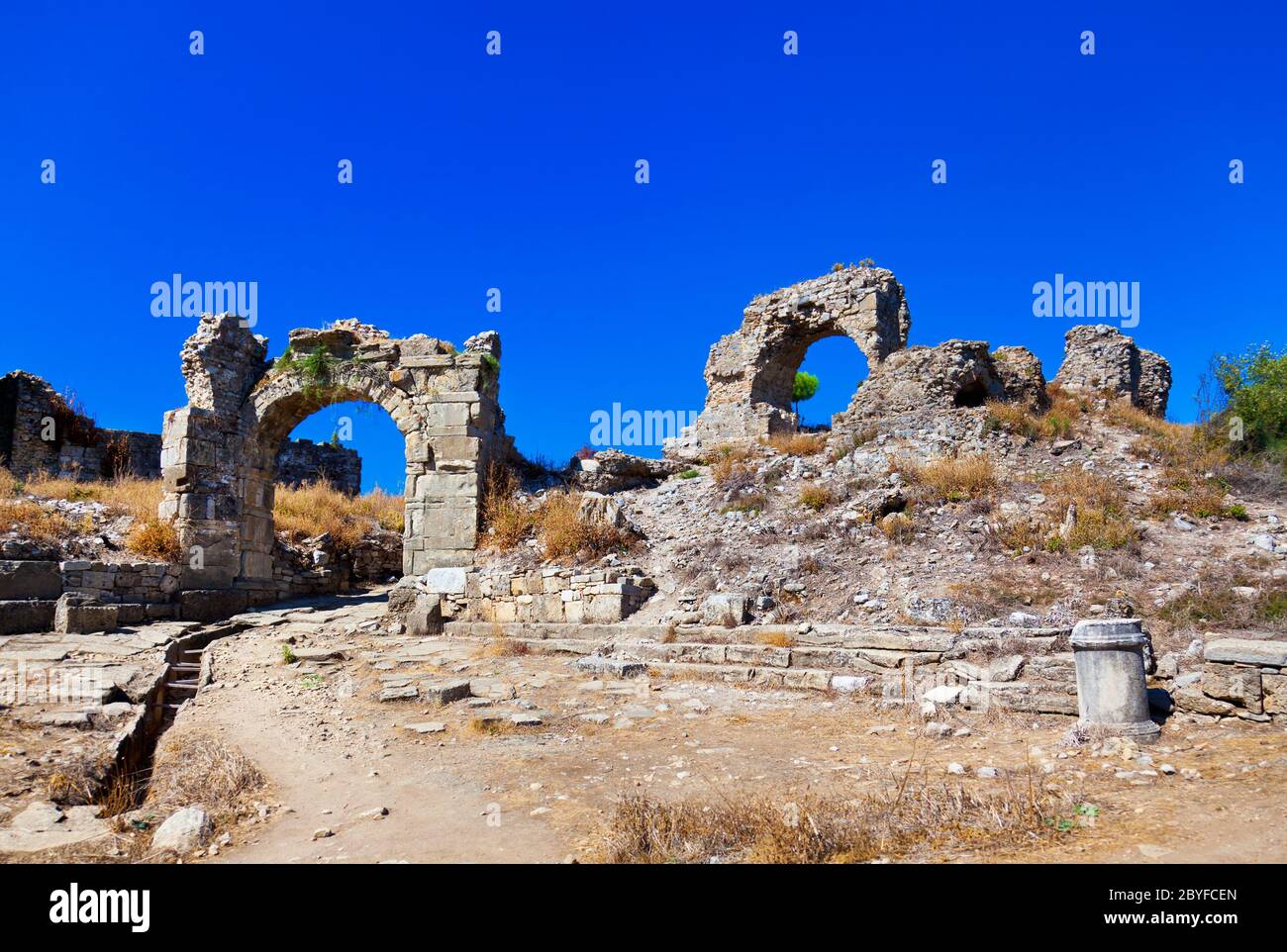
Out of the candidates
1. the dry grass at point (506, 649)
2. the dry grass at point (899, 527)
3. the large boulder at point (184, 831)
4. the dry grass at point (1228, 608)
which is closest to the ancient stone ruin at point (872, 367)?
the dry grass at point (899, 527)

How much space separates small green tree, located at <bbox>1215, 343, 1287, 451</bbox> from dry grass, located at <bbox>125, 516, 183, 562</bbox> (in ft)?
54.5

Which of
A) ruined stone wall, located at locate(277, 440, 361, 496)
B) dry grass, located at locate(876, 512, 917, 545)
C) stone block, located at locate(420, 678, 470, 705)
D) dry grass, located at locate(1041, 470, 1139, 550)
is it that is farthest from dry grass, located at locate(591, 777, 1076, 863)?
ruined stone wall, located at locate(277, 440, 361, 496)

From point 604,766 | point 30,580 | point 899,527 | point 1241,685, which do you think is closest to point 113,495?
point 30,580

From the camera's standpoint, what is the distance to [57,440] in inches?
845

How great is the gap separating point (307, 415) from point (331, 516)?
11.5ft

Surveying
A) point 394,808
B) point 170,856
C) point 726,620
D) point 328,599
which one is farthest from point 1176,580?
point 328,599

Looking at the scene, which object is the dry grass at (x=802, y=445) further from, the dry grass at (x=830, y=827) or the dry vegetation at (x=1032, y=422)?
the dry grass at (x=830, y=827)

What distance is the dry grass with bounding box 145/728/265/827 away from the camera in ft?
15.3

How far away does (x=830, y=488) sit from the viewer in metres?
12.2

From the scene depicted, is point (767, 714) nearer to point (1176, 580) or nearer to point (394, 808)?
point (394, 808)

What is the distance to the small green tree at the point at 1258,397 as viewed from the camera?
39.9 ft

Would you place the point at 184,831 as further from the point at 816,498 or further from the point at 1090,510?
the point at 1090,510

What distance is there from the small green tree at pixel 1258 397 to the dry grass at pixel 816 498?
6.34m
